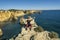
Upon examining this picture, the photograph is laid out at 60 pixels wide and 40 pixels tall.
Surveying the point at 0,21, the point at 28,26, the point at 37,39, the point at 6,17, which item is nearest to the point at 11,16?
the point at 6,17

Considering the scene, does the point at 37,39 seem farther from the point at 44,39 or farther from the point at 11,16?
the point at 11,16

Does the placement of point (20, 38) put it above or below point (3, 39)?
above

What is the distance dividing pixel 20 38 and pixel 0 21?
5234 centimetres

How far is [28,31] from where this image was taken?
27.7 m

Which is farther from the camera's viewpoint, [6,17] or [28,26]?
[6,17]

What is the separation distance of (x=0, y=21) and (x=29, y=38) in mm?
53696

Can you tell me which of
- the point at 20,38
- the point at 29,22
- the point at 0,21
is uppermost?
the point at 29,22

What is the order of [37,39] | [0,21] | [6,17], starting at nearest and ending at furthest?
1. [37,39]
2. [0,21]
3. [6,17]

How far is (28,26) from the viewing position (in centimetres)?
2831

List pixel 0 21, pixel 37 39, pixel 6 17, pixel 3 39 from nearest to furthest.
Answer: pixel 37 39
pixel 3 39
pixel 0 21
pixel 6 17

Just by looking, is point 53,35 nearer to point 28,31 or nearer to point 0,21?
point 28,31

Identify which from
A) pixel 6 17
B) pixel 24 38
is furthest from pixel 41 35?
pixel 6 17

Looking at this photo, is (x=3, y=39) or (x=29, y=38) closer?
(x=29, y=38)

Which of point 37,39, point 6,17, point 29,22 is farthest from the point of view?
point 6,17
